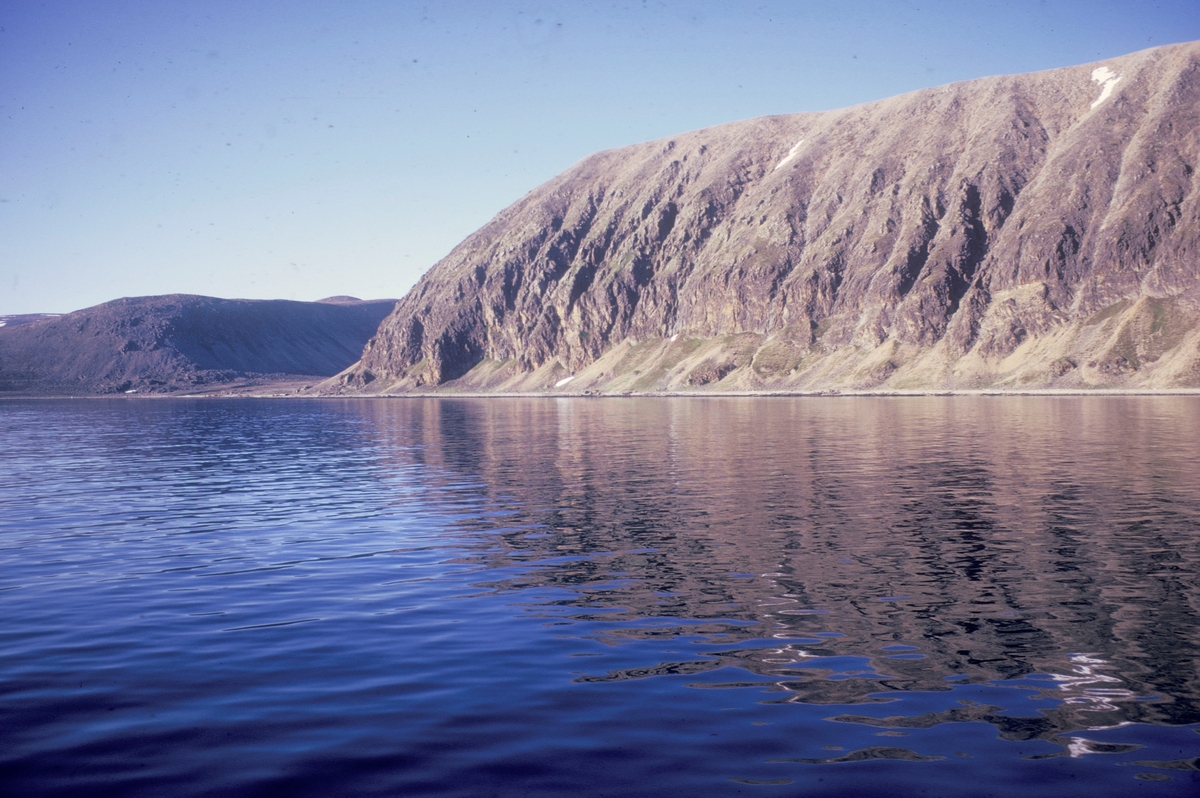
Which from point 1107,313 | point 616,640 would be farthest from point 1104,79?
point 616,640

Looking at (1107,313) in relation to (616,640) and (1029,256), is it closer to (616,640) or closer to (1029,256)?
(1029,256)

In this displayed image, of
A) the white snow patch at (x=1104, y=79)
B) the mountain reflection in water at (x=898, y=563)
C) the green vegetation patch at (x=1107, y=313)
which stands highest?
the white snow patch at (x=1104, y=79)

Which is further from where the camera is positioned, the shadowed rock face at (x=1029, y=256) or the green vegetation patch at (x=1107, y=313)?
the green vegetation patch at (x=1107, y=313)

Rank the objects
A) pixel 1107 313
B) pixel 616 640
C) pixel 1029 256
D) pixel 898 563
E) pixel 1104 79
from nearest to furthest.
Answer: pixel 616 640 < pixel 898 563 < pixel 1107 313 < pixel 1029 256 < pixel 1104 79

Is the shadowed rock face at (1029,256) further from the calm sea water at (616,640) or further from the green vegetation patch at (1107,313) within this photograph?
the calm sea water at (616,640)

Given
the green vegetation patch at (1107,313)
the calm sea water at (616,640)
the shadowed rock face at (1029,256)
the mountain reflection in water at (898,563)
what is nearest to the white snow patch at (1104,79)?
the shadowed rock face at (1029,256)

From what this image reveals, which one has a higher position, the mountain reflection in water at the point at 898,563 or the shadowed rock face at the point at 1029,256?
the shadowed rock face at the point at 1029,256
